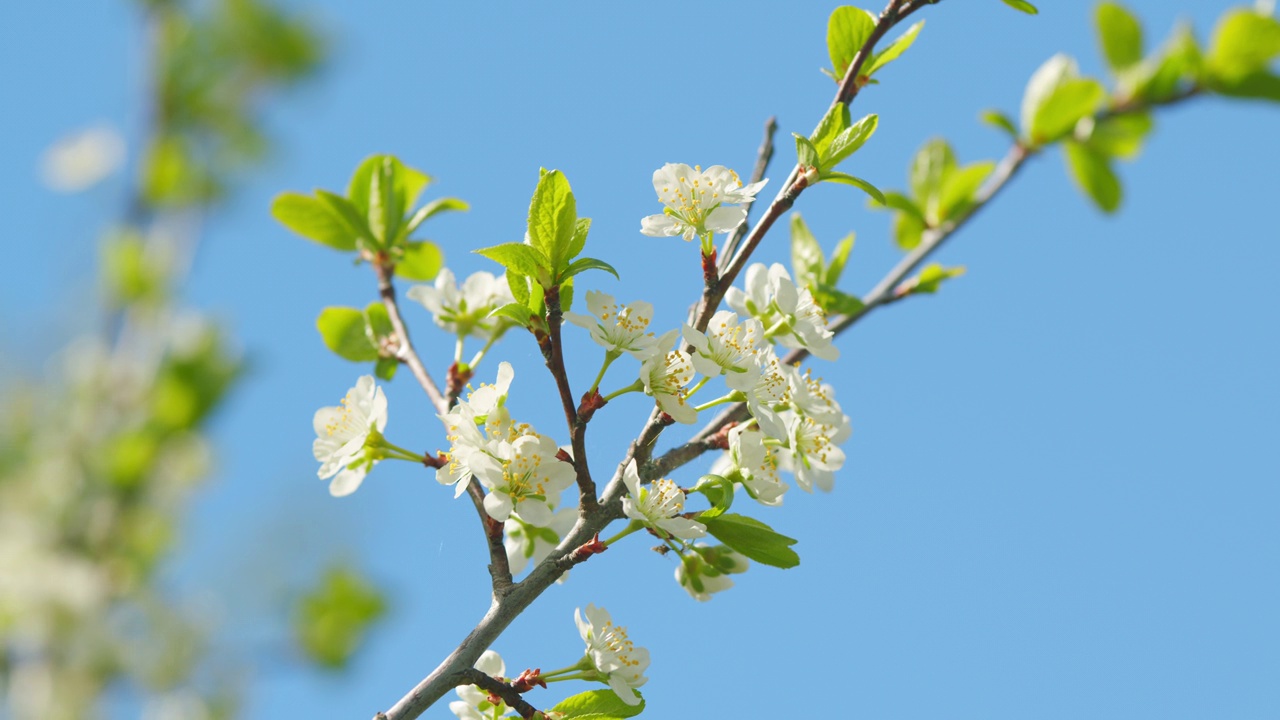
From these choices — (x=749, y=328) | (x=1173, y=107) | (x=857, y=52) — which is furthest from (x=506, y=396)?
(x=1173, y=107)

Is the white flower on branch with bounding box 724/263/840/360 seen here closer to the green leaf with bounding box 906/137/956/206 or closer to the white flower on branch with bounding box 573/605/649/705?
the green leaf with bounding box 906/137/956/206

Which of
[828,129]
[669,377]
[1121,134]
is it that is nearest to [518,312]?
[669,377]

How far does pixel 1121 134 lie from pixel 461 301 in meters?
0.99

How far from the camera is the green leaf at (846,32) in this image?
1318 mm

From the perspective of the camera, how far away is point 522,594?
114 centimetres

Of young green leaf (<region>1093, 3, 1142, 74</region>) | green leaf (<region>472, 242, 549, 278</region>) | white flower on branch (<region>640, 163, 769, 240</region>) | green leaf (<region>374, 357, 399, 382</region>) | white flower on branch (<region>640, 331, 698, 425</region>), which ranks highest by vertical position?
green leaf (<region>374, 357, 399, 382</region>)

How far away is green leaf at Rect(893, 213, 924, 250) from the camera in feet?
5.12

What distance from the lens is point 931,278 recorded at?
1544mm

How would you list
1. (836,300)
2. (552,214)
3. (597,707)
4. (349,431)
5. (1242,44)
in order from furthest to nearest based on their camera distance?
(836,300), (349,431), (597,707), (552,214), (1242,44)

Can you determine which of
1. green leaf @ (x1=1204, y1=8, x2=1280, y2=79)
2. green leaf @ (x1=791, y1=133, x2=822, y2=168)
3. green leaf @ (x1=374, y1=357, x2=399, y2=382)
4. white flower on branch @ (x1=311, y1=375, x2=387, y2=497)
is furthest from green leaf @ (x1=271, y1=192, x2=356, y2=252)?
green leaf @ (x1=1204, y1=8, x2=1280, y2=79)

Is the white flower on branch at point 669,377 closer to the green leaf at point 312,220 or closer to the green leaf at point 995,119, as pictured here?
the green leaf at point 995,119

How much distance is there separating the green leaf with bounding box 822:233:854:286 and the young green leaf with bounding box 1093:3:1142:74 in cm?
60

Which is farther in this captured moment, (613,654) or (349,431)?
(349,431)

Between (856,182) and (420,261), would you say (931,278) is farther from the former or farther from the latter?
(420,261)
